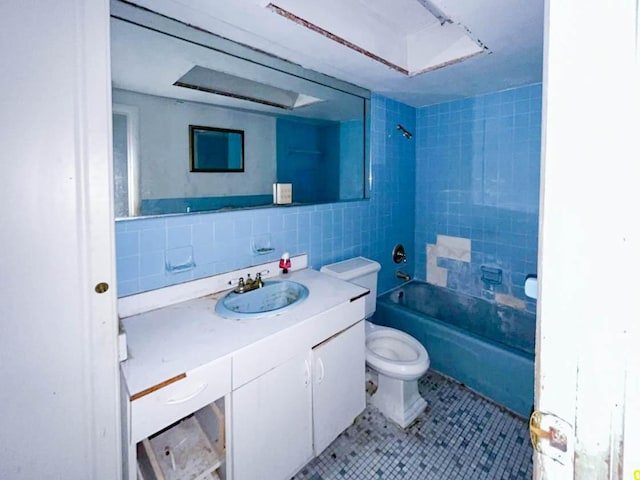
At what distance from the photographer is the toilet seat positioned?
1807 millimetres

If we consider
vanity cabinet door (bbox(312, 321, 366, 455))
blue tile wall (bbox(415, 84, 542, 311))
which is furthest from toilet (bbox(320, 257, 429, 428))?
blue tile wall (bbox(415, 84, 542, 311))

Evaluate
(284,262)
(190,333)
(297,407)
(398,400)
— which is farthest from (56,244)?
(398,400)

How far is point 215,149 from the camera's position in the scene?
1812mm

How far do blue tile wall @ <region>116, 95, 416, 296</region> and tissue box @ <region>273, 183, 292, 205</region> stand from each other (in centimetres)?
10

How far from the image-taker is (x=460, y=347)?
220 centimetres

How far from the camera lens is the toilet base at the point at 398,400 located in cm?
191

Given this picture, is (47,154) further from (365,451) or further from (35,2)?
(365,451)

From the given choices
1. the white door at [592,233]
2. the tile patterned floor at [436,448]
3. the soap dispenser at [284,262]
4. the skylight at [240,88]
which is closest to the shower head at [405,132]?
the skylight at [240,88]

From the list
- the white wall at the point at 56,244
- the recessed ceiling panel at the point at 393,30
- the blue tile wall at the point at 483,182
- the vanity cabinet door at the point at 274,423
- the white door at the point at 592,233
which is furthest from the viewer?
the blue tile wall at the point at 483,182

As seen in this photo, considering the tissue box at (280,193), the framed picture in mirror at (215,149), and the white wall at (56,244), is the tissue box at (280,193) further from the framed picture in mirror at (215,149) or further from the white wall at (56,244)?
the white wall at (56,244)

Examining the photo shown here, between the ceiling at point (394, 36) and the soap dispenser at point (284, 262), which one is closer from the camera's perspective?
the ceiling at point (394, 36)

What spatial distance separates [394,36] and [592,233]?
6.49ft

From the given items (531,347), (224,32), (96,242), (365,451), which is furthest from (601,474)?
(531,347)

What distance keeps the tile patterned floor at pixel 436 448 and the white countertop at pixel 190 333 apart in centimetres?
79
